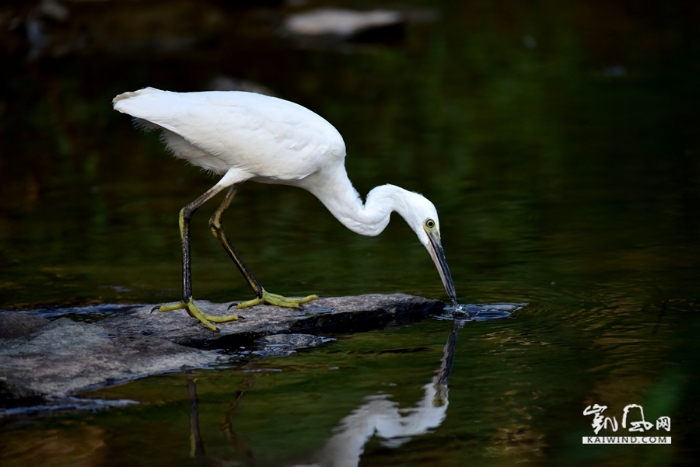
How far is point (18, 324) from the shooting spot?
712 centimetres

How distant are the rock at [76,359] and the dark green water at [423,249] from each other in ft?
0.64

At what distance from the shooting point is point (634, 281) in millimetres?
7891

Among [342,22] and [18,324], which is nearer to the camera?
[18,324]

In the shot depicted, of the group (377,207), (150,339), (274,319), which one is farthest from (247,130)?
(150,339)

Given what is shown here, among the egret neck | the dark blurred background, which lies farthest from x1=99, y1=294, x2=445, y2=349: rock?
the dark blurred background

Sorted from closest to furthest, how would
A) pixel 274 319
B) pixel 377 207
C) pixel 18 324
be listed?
1. pixel 18 324
2. pixel 274 319
3. pixel 377 207

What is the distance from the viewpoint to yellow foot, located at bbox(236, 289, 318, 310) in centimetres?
763

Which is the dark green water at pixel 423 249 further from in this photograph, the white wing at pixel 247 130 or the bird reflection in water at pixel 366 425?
the white wing at pixel 247 130

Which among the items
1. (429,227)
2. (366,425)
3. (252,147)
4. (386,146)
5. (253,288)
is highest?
(252,147)

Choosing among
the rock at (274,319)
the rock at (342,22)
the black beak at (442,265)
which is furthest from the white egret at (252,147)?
the rock at (342,22)

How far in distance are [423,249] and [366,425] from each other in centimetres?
391

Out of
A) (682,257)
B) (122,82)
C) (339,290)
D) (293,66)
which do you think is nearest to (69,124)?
(122,82)

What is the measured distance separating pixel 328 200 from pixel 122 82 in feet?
42.5

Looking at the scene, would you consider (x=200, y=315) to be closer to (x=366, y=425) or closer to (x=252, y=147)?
(x=252, y=147)
